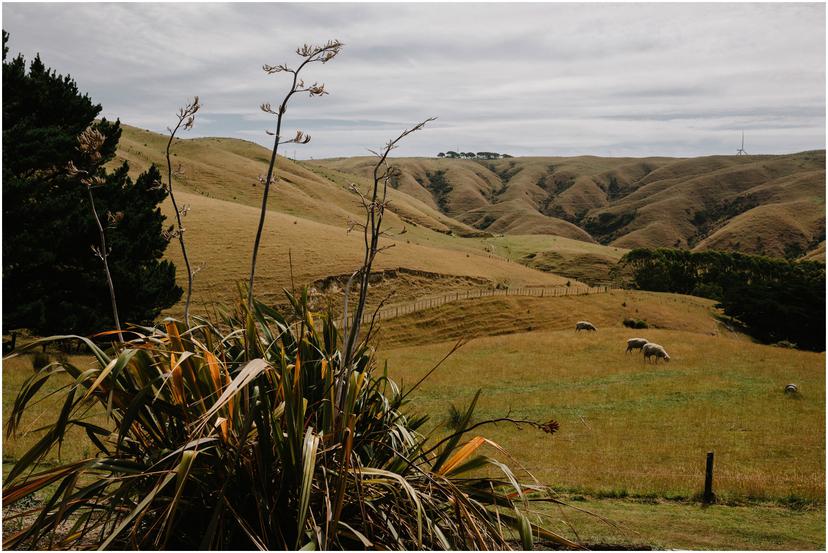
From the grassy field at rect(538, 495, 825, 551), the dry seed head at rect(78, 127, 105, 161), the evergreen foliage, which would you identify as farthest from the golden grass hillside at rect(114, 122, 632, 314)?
the dry seed head at rect(78, 127, 105, 161)

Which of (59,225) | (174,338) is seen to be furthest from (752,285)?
(174,338)

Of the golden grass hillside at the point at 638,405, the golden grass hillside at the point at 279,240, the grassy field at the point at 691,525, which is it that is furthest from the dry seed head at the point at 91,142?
the golden grass hillside at the point at 279,240

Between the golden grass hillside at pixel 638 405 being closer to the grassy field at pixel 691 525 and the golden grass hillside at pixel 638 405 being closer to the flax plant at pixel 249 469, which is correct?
the grassy field at pixel 691 525

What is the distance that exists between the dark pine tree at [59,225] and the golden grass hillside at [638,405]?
14341 millimetres

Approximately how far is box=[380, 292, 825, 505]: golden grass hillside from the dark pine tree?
14.3 m

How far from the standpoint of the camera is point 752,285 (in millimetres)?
73125

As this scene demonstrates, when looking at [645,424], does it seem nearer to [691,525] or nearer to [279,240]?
[691,525]

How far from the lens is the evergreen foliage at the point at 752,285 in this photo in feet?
200

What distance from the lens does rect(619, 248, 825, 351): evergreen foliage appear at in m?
61.1

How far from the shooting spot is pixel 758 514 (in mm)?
12672

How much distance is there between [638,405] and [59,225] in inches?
1043

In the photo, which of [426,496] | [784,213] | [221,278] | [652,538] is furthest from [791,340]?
[784,213]

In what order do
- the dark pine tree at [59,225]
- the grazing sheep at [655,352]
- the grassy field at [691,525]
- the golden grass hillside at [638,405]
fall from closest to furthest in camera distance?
the grassy field at [691,525]
the golden grass hillside at [638,405]
the dark pine tree at [59,225]
the grazing sheep at [655,352]

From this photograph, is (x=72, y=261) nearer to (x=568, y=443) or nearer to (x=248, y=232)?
(x=568, y=443)
